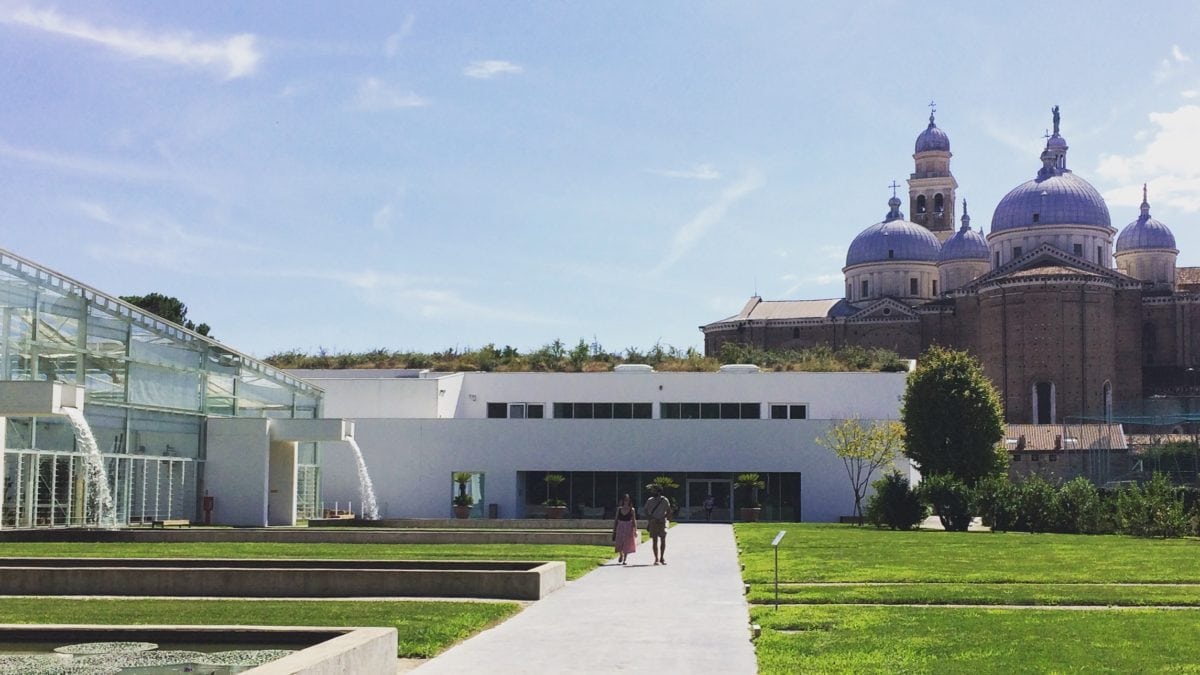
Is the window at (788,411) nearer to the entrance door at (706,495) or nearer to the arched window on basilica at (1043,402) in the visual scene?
the entrance door at (706,495)

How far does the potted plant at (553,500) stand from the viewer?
2028 inches

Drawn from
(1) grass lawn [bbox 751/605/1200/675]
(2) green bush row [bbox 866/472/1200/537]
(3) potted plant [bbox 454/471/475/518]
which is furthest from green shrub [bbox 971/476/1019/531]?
(1) grass lawn [bbox 751/605/1200/675]

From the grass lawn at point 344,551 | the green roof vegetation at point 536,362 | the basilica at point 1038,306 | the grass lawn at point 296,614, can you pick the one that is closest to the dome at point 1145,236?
the basilica at point 1038,306

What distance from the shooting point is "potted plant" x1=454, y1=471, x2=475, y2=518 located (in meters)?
52.0

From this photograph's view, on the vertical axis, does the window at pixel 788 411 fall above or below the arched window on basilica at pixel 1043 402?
below

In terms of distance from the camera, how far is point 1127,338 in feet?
298

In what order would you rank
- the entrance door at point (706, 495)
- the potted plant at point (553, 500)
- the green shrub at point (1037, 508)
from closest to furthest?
the green shrub at point (1037, 508)
the potted plant at point (553, 500)
the entrance door at point (706, 495)

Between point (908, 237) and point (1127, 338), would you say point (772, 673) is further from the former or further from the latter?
point (908, 237)

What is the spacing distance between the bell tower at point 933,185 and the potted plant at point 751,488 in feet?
236

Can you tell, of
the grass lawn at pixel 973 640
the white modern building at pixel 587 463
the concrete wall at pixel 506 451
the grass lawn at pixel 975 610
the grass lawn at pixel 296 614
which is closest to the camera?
the grass lawn at pixel 973 640

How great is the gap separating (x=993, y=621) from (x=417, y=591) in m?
7.26

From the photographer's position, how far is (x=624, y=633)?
549 inches

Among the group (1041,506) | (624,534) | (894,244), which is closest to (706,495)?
(1041,506)

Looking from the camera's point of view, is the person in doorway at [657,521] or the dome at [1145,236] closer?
the person in doorway at [657,521]
